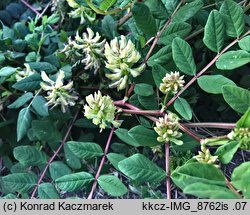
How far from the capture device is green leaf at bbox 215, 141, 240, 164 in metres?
0.70

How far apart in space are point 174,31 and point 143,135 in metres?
0.24

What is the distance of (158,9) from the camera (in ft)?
2.98

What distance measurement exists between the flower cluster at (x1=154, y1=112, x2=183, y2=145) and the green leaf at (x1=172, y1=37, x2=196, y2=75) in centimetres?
12

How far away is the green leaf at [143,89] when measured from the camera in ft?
3.00

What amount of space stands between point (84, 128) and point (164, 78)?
1.42 ft

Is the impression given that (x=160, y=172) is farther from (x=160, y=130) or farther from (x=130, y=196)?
(x=130, y=196)

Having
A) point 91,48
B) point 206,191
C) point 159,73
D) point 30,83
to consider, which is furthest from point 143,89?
point 206,191

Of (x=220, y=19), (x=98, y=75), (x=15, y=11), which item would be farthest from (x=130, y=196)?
(x=15, y=11)

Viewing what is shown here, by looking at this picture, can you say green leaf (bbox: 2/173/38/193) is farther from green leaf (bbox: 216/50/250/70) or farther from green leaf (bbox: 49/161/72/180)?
green leaf (bbox: 216/50/250/70)

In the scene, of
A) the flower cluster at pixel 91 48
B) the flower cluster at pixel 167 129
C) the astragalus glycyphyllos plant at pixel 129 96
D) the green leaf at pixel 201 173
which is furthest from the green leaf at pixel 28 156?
the green leaf at pixel 201 173

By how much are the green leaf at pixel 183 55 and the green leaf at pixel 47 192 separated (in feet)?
1.33

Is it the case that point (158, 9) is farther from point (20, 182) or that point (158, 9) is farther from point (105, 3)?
point (20, 182)

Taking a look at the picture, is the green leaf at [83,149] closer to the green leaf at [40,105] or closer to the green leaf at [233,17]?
the green leaf at [40,105]

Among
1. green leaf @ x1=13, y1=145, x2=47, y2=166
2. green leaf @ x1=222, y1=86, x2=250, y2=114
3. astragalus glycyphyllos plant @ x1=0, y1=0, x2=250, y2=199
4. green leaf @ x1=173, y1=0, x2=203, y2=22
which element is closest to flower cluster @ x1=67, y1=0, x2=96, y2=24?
astragalus glycyphyllos plant @ x1=0, y1=0, x2=250, y2=199
